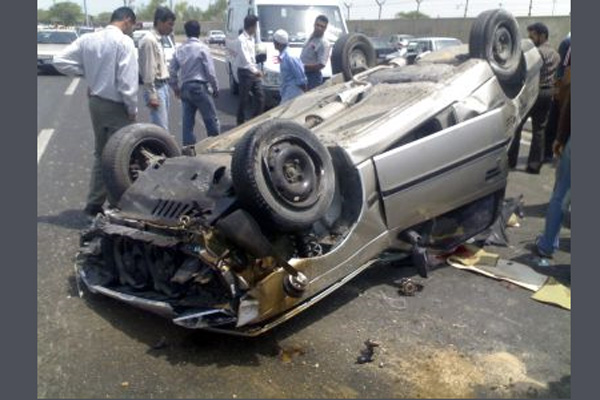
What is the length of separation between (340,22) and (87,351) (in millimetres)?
9427

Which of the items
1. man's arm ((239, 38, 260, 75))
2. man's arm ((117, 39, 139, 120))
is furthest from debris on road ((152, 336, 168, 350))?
man's arm ((239, 38, 260, 75))

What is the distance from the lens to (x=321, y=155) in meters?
3.74

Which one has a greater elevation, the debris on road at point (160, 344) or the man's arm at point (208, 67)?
the man's arm at point (208, 67)

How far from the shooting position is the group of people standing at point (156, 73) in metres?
5.40

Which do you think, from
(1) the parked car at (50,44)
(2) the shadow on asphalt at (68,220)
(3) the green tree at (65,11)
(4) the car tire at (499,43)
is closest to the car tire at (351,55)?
(4) the car tire at (499,43)

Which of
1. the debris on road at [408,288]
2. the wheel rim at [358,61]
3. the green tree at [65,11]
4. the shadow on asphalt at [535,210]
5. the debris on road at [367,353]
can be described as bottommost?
the debris on road at [367,353]

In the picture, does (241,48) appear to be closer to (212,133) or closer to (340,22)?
(212,133)

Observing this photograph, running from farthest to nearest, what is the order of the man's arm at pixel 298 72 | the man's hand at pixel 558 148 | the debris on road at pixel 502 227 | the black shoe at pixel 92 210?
the man's arm at pixel 298 72, the black shoe at pixel 92 210, the debris on road at pixel 502 227, the man's hand at pixel 558 148

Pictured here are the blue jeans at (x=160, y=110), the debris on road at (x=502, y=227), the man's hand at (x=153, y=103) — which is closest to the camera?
the debris on road at (x=502, y=227)

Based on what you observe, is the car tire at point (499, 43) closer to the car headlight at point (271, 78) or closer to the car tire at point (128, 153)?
the car tire at point (128, 153)

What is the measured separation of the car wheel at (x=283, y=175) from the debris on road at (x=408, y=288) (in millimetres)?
985

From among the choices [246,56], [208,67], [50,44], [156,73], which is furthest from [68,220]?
[50,44]

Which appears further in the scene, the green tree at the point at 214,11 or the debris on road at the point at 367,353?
the green tree at the point at 214,11

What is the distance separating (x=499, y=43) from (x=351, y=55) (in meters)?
1.50
